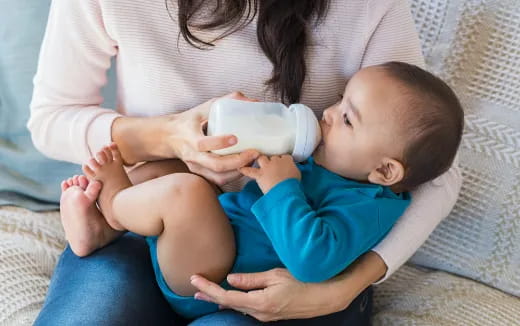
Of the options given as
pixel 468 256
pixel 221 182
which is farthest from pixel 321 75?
pixel 468 256

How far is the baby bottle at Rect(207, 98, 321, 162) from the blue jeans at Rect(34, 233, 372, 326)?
10.7 inches

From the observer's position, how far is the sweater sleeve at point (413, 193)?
1.15m


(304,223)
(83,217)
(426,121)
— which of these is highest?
(426,121)

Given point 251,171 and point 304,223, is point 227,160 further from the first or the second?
point 304,223

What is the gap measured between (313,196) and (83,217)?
1.27 feet

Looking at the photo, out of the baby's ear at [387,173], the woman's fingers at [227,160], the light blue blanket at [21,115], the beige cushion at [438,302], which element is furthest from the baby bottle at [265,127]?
the light blue blanket at [21,115]

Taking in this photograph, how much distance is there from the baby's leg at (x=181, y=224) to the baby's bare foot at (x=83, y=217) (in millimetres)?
42

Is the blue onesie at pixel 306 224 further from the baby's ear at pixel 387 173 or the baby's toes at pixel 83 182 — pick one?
the baby's toes at pixel 83 182

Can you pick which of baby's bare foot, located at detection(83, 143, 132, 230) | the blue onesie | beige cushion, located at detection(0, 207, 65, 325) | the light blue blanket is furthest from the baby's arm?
the light blue blanket

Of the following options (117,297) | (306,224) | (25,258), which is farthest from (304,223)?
(25,258)

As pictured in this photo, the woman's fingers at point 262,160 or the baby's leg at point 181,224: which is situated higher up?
the woman's fingers at point 262,160

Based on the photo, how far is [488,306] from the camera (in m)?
1.29

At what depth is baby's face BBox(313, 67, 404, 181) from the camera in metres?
1.05

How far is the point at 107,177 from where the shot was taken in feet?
3.58
